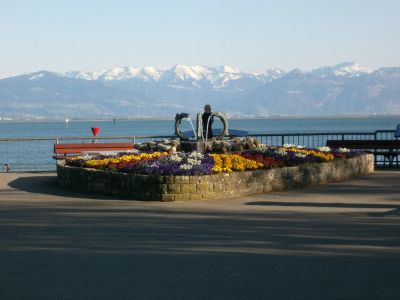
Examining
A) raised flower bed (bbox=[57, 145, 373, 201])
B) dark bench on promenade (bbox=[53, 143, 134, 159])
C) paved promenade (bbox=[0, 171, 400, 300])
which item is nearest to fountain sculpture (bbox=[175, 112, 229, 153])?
raised flower bed (bbox=[57, 145, 373, 201])

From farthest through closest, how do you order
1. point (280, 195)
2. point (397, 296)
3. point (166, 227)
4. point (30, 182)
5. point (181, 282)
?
1. point (30, 182)
2. point (280, 195)
3. point (166, 227)
4. point (181, 282)
5. point (397, 296)

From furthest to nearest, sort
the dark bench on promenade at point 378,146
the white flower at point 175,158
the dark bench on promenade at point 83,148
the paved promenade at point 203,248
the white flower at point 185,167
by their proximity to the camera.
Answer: the dark bench on promenade at point 378,146, the dark bench on promenade at point 83,148, the white flower at point 175,158, the white flower at point 185,167, the paved promenade at point 203,248

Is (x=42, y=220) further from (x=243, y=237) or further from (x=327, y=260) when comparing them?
(x=327, y=260)

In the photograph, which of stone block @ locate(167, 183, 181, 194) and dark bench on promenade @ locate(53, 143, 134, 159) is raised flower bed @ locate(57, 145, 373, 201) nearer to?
stone block @ locate(167, 183, 181, 194)

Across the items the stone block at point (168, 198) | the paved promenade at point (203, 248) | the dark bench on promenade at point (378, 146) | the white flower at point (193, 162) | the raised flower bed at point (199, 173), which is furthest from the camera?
the dark bench on promenade at point (378, 146)

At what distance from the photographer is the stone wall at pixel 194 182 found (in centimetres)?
1505

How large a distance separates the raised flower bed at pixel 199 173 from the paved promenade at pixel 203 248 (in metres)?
0.42

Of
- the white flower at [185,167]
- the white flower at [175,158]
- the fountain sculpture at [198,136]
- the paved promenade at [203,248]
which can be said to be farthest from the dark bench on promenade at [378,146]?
the white flower at [185,167]

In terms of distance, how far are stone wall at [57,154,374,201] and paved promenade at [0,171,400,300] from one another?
380 millimetres

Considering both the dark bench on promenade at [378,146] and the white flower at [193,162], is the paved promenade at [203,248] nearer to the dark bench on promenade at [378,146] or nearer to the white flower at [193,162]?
the white flower at [193,162]

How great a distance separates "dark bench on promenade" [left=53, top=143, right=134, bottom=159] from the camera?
2303 centimetres

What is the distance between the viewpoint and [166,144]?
68.1 ft

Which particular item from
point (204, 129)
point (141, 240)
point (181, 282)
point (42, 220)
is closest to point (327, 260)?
point (181, 282)

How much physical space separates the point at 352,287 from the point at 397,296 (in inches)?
19.9
